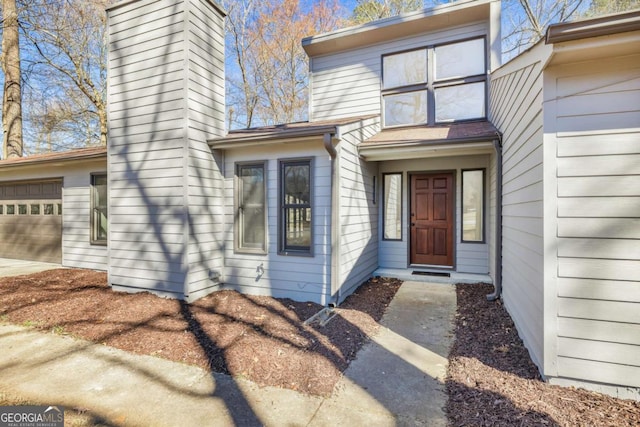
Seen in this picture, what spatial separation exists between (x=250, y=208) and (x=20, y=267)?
605 cm

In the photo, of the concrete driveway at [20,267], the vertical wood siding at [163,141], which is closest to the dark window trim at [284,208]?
the vertical wood siding at [163,141]

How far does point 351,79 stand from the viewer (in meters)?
7.07

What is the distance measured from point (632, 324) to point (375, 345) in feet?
6.86

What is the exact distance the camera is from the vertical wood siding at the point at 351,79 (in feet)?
21.9

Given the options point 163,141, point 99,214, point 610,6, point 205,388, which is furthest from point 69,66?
point 610,6

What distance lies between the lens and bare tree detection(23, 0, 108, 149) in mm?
12211

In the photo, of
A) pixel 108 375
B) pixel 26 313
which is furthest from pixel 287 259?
pixel 26 313

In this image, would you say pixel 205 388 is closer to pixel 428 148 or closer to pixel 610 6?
pixel 428 148

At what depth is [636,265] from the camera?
91.2 inches

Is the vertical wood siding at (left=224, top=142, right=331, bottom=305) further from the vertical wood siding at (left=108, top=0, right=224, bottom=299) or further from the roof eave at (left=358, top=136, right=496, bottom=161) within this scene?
the roof eave at (left=358, top=136, right=496, bottom=161)

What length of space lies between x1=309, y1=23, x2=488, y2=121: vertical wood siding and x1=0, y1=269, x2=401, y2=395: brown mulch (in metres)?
3.96

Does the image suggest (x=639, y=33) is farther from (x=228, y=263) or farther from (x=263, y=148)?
(x=228, y=263)

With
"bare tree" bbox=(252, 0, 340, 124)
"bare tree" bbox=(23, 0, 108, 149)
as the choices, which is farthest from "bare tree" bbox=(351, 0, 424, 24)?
"bare tree" bbox=(23, 0, 108, 149)

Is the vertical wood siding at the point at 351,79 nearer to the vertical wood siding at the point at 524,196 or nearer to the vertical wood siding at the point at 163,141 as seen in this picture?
the vertical wood siding at the point at 163,141
